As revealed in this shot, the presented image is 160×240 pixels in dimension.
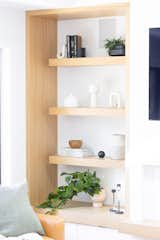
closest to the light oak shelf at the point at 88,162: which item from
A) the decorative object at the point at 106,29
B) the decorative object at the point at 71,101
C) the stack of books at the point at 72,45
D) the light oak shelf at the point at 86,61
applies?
the decorative object at the point at 71,101

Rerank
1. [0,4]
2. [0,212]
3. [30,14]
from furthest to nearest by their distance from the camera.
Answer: [30,14], [0,4], [0,212]

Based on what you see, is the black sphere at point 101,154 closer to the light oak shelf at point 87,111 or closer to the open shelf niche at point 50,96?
the open shelf niche at point 50,96

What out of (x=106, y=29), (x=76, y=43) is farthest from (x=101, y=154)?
(x=106, y=29)

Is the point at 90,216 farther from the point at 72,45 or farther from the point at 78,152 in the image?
the point at 72,45

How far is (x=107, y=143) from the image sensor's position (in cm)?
619

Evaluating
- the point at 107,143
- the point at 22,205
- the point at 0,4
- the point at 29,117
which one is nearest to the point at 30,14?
the point at 0,4

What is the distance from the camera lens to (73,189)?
19.2ft

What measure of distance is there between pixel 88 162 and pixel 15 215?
132cm

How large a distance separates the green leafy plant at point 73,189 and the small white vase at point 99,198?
0.07m

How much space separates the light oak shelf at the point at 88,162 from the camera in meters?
5.79

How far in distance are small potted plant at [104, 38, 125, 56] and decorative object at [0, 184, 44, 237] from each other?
1707 millimetres

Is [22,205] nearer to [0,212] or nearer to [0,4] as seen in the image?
[0,212]

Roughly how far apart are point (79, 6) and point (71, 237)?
7.21 ft

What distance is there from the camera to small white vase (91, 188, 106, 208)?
6020 mm
